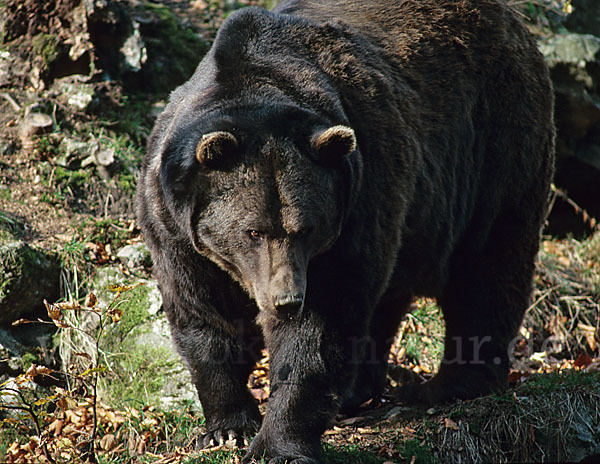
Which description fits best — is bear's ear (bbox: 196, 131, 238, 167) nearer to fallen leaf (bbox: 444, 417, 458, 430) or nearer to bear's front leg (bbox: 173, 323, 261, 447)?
bear's front leg (bbox: 173, 323, 261, 447)

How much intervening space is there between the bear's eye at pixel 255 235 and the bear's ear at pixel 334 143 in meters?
0.55

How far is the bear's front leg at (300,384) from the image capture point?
4.65 meters

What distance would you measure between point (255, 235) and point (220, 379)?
4.47 ft

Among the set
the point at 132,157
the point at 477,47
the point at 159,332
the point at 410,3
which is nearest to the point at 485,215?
the point at 477,47

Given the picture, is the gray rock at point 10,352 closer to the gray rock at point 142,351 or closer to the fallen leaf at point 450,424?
the gray rock at point 142,351

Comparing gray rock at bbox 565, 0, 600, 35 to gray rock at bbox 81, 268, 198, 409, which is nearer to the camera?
gray rock at bbox 81, 268, 198, 409

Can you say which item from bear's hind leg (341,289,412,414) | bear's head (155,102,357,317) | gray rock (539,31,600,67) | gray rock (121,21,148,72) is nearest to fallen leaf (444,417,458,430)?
bear's hind leg (341,289,412,414)

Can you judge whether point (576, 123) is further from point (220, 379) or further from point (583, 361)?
point (220, 379)

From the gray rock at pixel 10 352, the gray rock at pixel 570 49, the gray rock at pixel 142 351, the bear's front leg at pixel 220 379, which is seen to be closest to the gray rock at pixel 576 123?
the gray rock at pixel 570 49

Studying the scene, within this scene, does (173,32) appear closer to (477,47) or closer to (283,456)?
(477,47)

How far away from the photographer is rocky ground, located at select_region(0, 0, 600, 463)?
578 centimetres

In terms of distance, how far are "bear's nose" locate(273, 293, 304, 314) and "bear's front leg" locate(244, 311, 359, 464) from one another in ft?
1.74

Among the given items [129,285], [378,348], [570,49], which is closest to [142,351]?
[129,285]

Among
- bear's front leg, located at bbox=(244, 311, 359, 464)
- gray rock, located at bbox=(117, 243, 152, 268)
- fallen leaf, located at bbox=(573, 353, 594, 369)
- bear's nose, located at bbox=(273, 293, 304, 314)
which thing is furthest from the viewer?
fallen leaf, located at bbox=(573, 353, 594, 369)
